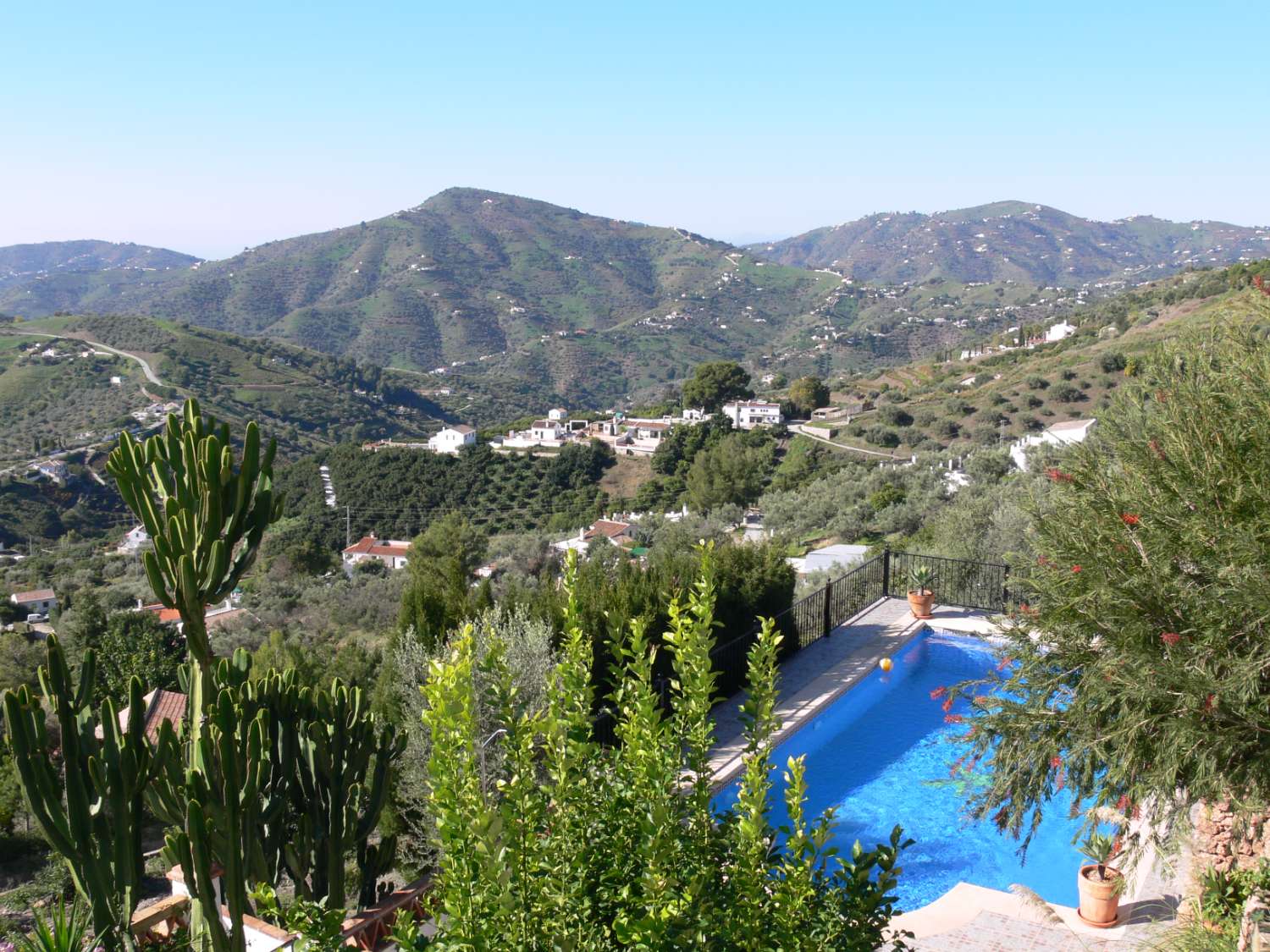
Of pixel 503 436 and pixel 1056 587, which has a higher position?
pixel 1056 587

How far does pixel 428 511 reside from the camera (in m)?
48.2

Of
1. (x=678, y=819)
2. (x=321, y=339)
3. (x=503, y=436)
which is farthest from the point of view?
(x=321, y=339)

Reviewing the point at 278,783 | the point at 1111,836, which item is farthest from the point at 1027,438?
the point at 278,783

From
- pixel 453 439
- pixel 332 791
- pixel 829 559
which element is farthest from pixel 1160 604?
pixel 453 439

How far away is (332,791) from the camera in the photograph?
16.0ft

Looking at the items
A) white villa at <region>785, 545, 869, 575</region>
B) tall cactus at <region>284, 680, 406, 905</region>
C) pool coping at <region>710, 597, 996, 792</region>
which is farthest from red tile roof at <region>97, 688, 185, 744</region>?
white villa at <region>785, 545, 869, 575</region>

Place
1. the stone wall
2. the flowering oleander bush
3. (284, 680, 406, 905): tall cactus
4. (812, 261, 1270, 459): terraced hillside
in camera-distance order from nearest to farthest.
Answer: the flowering oleander bush → (284, 680, 406, 905): tall cactus → the stone wall → (812, 261, 1270, 459): terraced hillside

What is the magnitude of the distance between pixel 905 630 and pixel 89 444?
2286 inches

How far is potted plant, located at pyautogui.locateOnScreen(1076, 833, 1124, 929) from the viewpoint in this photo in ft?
19.6

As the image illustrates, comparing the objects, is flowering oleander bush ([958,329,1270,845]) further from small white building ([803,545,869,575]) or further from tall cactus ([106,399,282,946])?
small white building ([803,545,869,575])

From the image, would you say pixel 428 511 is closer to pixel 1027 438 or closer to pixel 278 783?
pixel 1027 438

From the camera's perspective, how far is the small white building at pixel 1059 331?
6351 cm

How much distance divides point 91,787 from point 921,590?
38.7 ft

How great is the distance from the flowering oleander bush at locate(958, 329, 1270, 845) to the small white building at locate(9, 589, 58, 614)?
32288 millimetres
